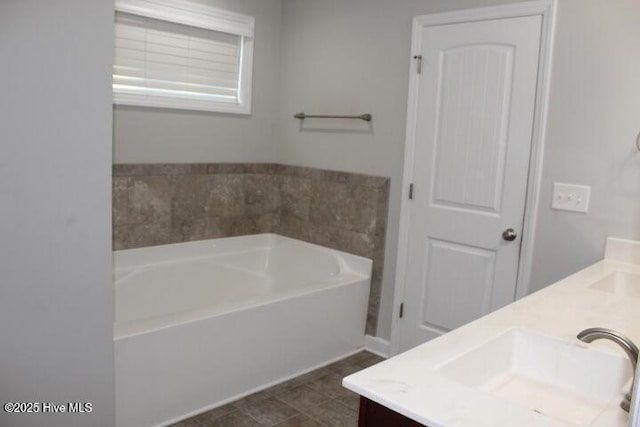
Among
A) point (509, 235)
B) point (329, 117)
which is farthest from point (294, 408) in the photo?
point (329, 117)

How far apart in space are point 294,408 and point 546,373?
5.32ft

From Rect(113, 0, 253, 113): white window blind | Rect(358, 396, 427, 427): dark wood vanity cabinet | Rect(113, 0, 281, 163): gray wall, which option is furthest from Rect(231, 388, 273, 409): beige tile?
Rect(113, 0, 253, 113): white window blind

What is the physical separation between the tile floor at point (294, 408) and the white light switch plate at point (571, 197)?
1.46 meters

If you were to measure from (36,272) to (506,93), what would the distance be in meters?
2.32

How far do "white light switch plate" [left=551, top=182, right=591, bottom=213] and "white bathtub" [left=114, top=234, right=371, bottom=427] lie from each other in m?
1.27

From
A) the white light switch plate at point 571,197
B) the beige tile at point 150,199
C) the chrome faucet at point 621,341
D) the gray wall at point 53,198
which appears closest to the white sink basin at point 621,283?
the white light switch plate at point 571,197

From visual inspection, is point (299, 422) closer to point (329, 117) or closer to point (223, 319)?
point (223, 319)

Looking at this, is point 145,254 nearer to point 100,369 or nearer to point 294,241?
point 294,241

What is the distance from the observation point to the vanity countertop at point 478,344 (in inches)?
43.0

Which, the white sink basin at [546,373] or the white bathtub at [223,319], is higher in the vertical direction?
the white sink basin at [546,373]

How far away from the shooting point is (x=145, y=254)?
347cm

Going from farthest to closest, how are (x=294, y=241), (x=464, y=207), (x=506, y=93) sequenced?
1. (x=294, y=241)
2. (x=464, y=207)
3. (x=506, y=93)

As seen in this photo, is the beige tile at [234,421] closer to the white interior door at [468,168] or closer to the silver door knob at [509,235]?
the white interior door at [468,168]

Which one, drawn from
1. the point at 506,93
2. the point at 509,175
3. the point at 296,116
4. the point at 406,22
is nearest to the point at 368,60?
the point at 406,22
